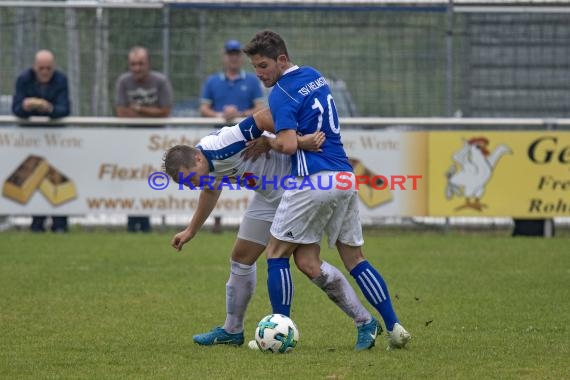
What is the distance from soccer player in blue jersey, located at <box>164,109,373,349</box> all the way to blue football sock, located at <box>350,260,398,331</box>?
4.4 inches

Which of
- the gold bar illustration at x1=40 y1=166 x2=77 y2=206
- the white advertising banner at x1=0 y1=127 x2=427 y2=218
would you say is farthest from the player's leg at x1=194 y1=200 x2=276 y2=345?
the gold bar illustration at x1=40 y1=166 x2=77 y2=206

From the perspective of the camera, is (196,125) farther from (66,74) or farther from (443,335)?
(443,335)

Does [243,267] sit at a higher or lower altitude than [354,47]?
lower

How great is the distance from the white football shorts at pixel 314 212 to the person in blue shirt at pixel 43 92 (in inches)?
332

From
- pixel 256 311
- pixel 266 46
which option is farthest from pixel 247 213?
pixel 256 311

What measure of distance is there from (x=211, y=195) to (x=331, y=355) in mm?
1300

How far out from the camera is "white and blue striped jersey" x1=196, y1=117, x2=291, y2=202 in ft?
25.1

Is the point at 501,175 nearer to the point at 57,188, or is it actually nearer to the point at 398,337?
the point at 57,188

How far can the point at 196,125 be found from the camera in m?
15.8

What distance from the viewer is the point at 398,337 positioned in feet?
25.2

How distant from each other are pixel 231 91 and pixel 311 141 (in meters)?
8.57

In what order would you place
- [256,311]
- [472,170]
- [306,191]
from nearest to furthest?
[306,191] < [256,311] < [472,170]

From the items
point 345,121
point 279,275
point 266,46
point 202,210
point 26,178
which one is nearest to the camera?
point 266,46

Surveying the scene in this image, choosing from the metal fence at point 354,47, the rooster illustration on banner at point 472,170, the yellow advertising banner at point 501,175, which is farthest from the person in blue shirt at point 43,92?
the rooster illustration on banner at point 472,170
